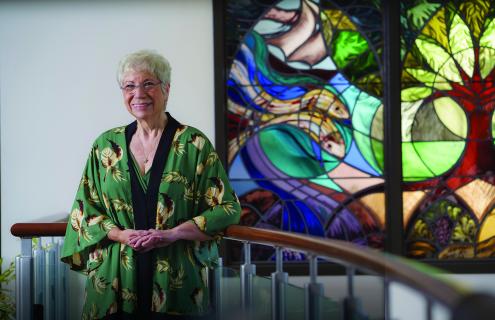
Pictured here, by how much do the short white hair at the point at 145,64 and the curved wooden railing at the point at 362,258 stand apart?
599 mm

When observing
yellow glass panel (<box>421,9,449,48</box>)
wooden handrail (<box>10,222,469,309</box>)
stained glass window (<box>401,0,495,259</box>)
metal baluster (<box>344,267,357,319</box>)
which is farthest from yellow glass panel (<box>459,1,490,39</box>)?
metal baluster (<box>344,267,357,319</box>)

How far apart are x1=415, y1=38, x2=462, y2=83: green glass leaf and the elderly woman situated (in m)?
3.74

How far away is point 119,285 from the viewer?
112 inches

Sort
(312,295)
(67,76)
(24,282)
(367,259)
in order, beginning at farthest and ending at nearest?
(67,76) < (24,282) < (312,295) < (367,259)

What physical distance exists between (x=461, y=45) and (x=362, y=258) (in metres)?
4.60

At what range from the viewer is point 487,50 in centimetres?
632

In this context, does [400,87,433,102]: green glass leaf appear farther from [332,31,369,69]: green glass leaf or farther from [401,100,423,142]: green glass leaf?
[332,31,369,69]: green glass leaf

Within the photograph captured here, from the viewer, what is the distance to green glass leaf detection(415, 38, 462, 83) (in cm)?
629

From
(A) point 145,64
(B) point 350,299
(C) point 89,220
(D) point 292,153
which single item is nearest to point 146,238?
(C) point 89,220

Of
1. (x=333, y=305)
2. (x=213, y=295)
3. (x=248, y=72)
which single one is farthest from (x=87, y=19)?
(x=333, y=305)

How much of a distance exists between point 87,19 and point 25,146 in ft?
3.41

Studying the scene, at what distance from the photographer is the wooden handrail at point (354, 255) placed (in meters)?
1.51

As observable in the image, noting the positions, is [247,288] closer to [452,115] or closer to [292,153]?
[292,153]

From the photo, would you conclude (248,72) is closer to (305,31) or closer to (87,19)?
(305,31)
